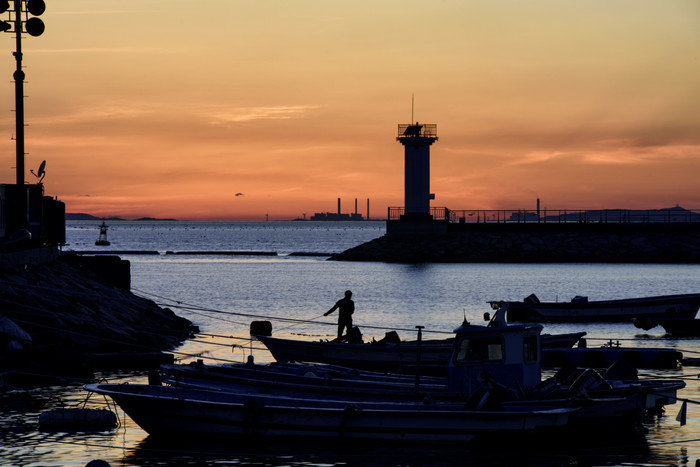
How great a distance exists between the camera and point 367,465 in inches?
688

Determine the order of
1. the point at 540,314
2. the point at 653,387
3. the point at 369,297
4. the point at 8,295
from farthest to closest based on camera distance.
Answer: the point at 369,297
the point at 540,314
the point at 8,295
the point at 653,387

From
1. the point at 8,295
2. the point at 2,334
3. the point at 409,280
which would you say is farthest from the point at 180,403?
the point at 409,280

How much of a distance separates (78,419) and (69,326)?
8.92m

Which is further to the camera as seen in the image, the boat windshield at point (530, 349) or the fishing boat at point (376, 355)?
the fishing boat at point (376, 355)

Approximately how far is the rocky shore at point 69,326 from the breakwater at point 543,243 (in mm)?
62988

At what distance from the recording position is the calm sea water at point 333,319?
1808 cm

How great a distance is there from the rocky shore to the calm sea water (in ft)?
3.43

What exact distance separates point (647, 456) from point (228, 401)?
881cm

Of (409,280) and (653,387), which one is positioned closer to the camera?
(653,387)

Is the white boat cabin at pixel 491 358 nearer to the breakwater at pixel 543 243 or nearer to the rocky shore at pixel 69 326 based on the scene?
the rocky shore at pixel 69 326

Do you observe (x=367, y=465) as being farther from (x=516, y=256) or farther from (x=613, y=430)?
(x=516, y=256)

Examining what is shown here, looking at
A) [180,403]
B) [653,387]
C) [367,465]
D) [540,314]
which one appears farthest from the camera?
[540,314]

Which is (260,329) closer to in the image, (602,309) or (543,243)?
(602,309)

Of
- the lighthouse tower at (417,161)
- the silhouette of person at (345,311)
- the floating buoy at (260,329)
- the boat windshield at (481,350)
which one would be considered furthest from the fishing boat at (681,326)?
the lighthouse tower at (417,161)
